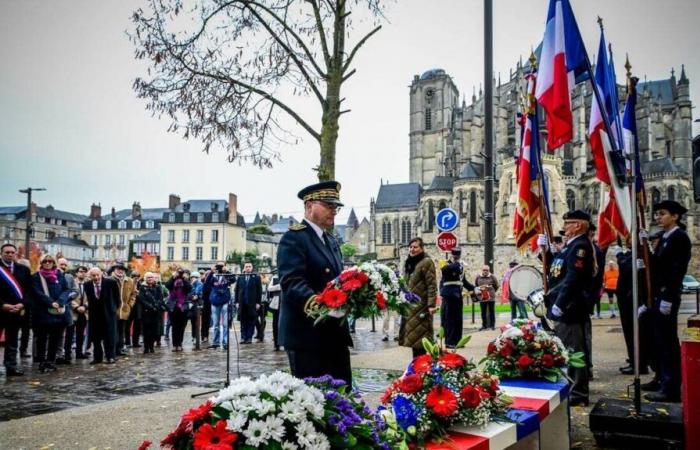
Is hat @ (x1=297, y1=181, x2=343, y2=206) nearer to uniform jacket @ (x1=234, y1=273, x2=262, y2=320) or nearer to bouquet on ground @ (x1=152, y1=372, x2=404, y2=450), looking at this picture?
bouquet on ground @ (x1=152, y1=372, x2=404, y2=450)

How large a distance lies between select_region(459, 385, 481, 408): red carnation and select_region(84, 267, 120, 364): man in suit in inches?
400

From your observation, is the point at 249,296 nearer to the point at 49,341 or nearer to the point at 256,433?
the point at 49,341

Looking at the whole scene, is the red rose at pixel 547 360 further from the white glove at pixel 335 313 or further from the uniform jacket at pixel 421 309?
the uniform jacket at pixel 421 309

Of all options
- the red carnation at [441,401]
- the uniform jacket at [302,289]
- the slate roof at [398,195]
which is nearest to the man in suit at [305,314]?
the uniform jacket at [302,289]

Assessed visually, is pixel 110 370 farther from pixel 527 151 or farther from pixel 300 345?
pixel 527 151

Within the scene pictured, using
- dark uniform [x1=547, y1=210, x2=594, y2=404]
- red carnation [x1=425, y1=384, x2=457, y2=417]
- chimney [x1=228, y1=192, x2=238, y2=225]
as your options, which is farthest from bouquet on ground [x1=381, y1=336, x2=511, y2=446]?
chimney [x1=228, y1=192, x2=238, y2=225]

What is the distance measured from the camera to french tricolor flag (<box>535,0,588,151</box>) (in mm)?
6508

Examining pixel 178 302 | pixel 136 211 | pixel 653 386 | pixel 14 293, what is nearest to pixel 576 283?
pixel 653 386

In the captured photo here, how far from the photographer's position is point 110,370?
33.5 feet

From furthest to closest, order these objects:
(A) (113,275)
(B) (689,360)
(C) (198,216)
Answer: (C) (198,216)
(A) (113,275)
(B) (689,360)

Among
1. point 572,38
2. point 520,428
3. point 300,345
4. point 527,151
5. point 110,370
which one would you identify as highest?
point 572,38

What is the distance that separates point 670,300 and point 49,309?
10.9 metres

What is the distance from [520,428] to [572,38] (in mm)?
5185

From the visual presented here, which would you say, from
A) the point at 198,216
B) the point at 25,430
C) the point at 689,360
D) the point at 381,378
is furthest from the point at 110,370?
the point at 198,216
